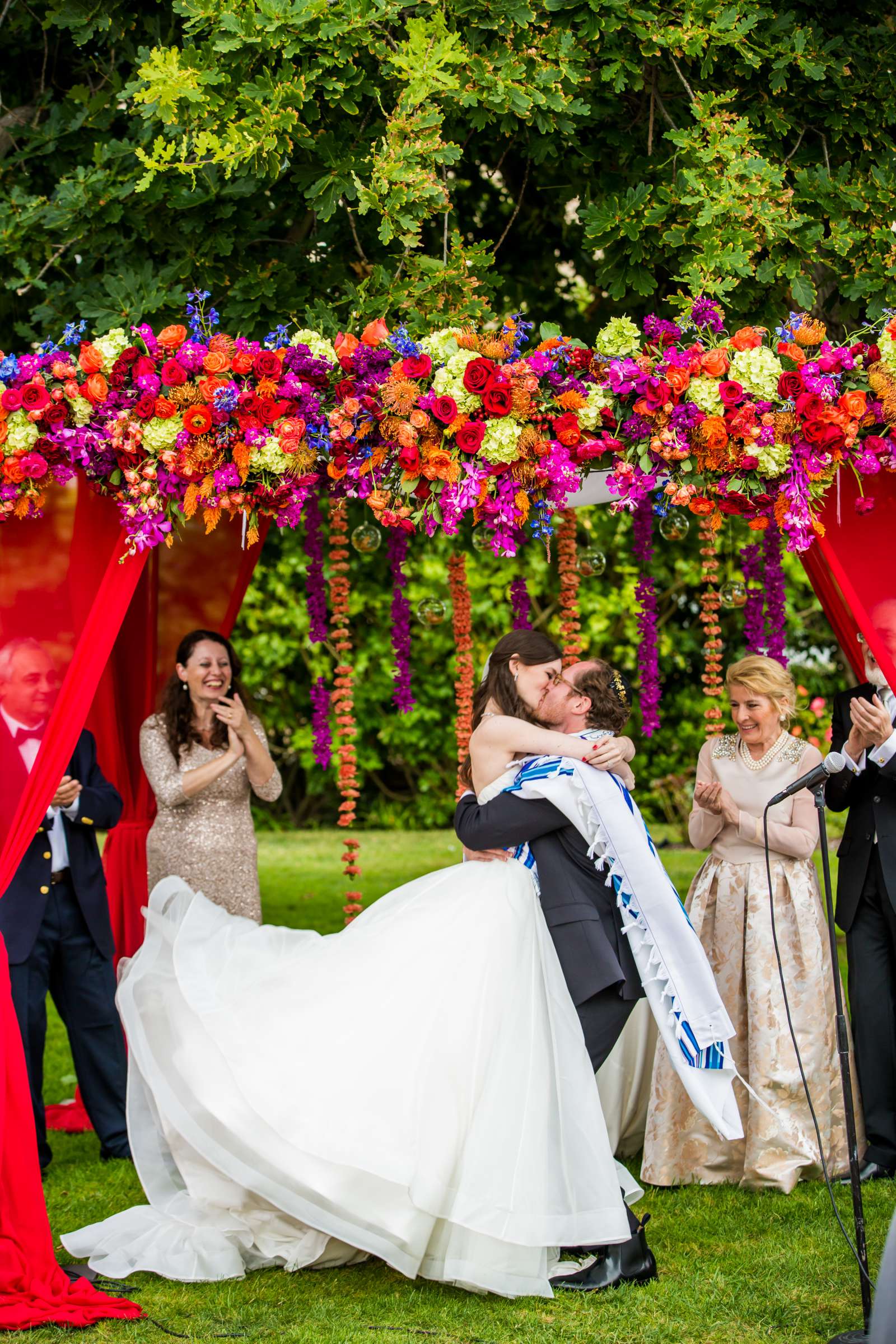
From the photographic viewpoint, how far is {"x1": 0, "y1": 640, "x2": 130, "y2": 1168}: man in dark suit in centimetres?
478

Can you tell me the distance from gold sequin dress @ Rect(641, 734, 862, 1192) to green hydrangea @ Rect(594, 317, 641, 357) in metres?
1.70

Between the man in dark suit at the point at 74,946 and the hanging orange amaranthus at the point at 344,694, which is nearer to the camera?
the man in dark suit at the point at 74,946

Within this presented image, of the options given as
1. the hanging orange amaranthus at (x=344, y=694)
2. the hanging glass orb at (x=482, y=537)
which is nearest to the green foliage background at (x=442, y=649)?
the hanging orange amaranthus at (x=344, y=694)

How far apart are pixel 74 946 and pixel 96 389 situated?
2358 mm

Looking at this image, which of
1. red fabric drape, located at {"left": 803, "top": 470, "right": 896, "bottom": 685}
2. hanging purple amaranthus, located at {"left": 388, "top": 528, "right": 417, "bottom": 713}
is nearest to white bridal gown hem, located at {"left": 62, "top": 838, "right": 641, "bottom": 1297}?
red fabric drape, located at {"left": 803, "top": 470, "right": 896, "bottom": 685}

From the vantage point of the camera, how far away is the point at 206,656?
519 cm

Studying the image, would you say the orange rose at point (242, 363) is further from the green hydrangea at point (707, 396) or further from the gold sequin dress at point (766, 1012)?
the gold sequin dress at point (766, 1012)

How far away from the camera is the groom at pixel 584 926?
3.76m

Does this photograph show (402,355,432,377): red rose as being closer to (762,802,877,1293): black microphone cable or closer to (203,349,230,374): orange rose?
(203,349,230,374): orange rose

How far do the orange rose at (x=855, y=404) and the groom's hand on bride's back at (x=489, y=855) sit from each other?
1.71 metres

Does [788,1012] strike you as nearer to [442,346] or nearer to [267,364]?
[442,346]

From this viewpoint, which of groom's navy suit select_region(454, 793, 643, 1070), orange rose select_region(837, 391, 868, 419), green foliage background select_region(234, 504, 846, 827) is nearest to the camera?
groom's navy suit select_region(454, 793, 643, 1070)

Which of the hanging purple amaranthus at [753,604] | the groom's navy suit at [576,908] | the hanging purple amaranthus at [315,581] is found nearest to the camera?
the groom's navy suit at [576,908]

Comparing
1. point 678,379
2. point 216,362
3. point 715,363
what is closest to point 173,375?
point 216,362
